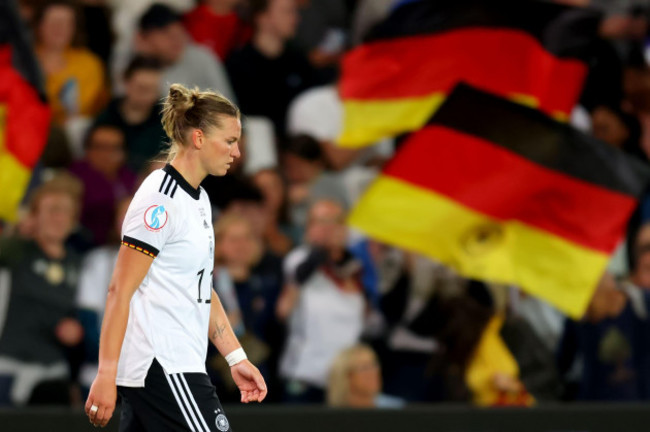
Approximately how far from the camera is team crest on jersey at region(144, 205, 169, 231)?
477 cm

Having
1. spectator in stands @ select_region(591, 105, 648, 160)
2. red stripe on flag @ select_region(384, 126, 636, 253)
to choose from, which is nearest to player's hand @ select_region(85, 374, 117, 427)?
red stripe on flag @ select_region(384, 126, 636, 253)

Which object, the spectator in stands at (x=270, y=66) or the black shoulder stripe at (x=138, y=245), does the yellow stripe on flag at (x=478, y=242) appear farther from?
the black shoulder stripe at (x=138, y=245)

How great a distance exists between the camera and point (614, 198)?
30.9ft

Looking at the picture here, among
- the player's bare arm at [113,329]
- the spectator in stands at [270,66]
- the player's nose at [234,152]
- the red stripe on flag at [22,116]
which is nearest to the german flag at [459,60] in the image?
the spectator in stands at [270,66]

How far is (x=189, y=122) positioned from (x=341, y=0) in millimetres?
7392

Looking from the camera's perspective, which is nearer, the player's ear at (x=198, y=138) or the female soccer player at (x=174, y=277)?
the female soccer player at (x=174, y=277)

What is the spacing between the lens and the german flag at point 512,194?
934 cm

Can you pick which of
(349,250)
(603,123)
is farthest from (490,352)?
(603,123)

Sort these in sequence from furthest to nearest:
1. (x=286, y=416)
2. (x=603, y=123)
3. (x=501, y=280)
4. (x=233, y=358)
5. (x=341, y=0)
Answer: (x=341, y=0), (x=603, y=123), (x=501, y=280), (x=286, y=416), (x=233, y=358)

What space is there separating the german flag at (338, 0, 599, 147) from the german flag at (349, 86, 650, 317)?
456 millimetres

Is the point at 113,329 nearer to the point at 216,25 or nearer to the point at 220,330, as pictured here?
the point at 220,330

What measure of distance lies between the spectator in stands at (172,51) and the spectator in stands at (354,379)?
2.67 m

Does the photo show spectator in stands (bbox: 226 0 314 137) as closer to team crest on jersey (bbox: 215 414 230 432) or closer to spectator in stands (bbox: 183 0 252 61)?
spectator in stands (bbox: 183 0 252 61)

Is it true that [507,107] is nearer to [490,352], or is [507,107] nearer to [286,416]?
[490,352]
